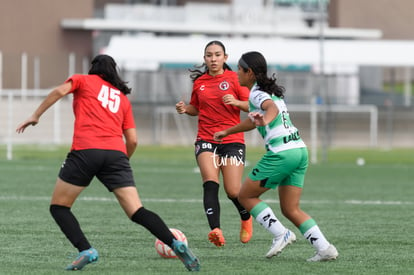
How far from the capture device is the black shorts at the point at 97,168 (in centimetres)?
867

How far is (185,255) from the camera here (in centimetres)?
857

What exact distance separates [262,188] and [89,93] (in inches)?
73.3

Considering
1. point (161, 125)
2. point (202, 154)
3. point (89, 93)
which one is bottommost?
point (161, 125)

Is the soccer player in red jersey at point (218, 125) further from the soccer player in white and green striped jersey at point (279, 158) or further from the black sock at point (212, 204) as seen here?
the soccer player in white and green striped jersey at point (279, 158)

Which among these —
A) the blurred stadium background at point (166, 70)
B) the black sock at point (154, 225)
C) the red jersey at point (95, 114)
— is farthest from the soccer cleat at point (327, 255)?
the blurred stadium background at point (166, 70)

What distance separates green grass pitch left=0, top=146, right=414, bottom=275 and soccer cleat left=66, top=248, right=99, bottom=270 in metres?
0.11

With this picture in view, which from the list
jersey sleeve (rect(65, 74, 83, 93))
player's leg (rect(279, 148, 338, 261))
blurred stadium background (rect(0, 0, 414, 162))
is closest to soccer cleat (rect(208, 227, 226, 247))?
player's leg (rect(279, 148, 338, 261))

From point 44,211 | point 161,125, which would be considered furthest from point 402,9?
point 44,211

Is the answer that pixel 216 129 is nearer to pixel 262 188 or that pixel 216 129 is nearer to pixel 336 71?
pixel 262 188

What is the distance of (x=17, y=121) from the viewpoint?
3891 centimetres

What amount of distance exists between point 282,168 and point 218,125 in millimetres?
2108

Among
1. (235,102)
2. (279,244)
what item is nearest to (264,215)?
(279,244)

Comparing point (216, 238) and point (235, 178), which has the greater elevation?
point (235, 178)

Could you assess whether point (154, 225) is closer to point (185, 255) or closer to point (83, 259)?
point (185, 255)
